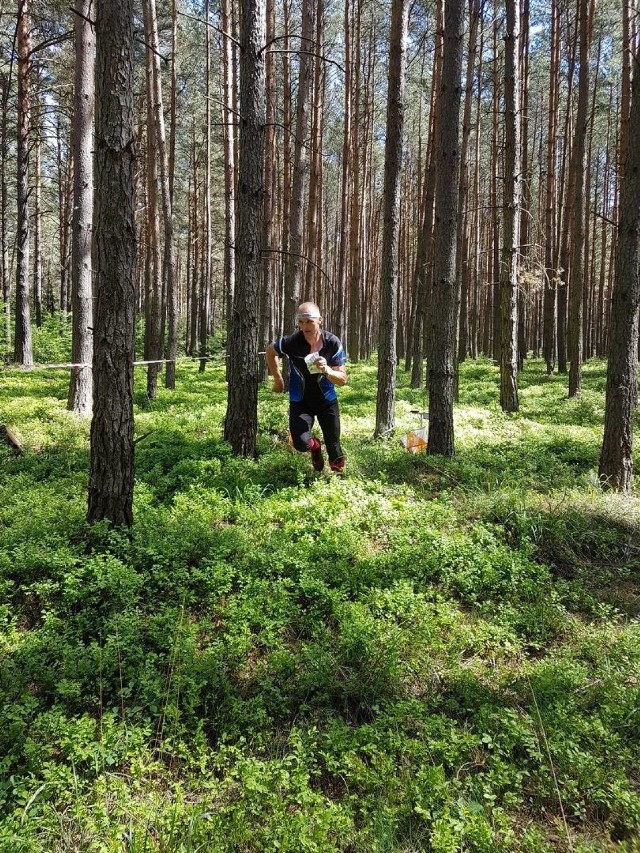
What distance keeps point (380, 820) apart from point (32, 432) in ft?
22.6

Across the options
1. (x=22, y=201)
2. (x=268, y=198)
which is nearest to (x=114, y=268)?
(x=22, y=201)

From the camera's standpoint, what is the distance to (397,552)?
4.48m

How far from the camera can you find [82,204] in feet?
29.1

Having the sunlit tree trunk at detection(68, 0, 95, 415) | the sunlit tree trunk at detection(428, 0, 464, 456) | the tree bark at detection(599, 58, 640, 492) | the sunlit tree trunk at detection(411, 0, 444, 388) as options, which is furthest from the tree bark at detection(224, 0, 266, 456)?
the sunlit tree trunk at detection(411, 0, 444, 388)

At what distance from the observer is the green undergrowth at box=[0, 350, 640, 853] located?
2395 mm

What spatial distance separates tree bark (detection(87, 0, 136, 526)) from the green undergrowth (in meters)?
0.53

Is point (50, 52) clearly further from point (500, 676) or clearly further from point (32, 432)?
point (500, 676)

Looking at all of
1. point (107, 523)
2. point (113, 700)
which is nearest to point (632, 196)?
point (107, 523)

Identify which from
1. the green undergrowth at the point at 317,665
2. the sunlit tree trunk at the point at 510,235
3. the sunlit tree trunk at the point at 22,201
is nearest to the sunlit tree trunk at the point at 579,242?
the sunlit tree trunk at the point at 510,235

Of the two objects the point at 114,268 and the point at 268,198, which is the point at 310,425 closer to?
the point at 114,268

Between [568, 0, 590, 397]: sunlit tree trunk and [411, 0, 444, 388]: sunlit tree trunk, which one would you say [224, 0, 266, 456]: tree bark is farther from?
[568, 0, 590, 397]: sunlit tree trunk

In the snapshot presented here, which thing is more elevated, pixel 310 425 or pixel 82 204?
pixel 82 204

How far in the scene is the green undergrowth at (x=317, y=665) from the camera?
2395 millimetres

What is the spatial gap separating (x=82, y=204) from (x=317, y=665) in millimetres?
8561
